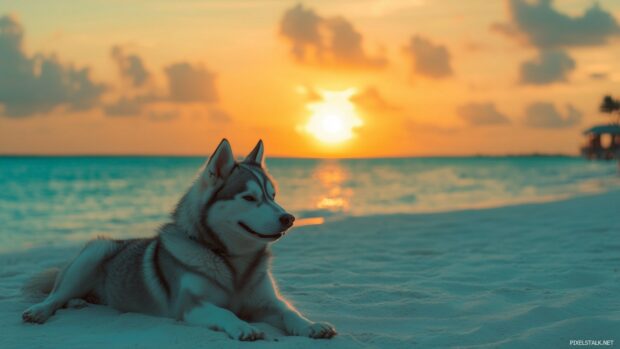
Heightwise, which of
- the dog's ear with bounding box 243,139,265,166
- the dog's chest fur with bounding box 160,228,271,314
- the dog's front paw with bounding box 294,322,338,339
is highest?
the dog's ear with bounding box 243,139,265,166

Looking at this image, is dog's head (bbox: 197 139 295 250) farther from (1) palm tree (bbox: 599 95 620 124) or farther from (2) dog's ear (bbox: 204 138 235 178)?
(1) palm tree (bbox: 599 95 620 124)

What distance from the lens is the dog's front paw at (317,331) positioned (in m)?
3.86

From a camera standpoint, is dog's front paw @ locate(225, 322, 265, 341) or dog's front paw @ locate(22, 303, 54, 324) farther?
dog's front paw @ locate(22, 303, 54, 324)

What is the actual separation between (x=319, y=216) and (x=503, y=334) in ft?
37.5

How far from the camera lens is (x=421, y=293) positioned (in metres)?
5.33

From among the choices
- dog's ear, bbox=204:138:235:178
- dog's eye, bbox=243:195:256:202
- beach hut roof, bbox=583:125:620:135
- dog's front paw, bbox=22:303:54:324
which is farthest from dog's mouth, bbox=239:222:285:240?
beach hut roof, bbox=583:125:620:135

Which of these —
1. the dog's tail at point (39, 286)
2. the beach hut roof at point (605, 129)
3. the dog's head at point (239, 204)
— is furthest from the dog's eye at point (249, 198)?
the beach hut roof at point (605, 129)

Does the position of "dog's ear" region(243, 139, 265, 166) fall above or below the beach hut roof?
below

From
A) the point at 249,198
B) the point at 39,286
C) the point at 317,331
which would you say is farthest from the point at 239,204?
the point at 39,286

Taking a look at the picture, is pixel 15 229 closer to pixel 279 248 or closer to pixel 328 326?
pixel 279 248

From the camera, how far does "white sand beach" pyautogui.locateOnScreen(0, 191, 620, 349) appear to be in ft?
12.6

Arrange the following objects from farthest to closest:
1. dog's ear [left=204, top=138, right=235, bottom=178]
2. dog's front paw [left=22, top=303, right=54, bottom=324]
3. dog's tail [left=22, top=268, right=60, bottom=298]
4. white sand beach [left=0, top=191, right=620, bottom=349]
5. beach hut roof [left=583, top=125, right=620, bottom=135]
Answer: beach hut roof [left=583, top=125, right=620, bottom=135], dog's tail [left=22, top=268, right=60, bottom=298], dog's front paw [left=22, top=303, right=54, bottom=324], dog's ear [left=204, top=138, right=235, bottom=178], white sand beach [left=0, top=191, right=620, bottom=349]

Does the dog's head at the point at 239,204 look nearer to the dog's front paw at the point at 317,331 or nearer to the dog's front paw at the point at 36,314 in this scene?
the dog's front paw at the point at 317,331

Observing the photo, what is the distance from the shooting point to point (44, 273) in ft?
17.7
